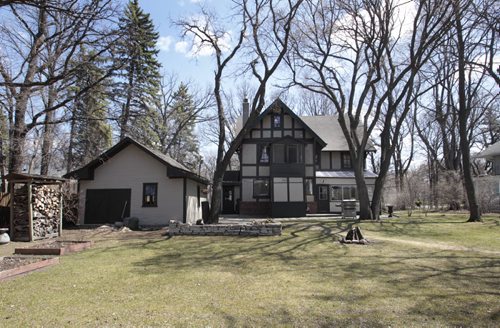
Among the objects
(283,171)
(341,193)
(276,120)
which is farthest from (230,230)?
(341,193)

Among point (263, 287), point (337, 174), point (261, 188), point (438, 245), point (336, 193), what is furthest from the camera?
point (337, 174)

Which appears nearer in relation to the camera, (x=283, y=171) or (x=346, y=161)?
(x=283, y=171)

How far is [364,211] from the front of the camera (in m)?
19.8

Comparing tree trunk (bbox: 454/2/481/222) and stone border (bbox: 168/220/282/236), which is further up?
tree trunk (bbox: 454/2/481/222)

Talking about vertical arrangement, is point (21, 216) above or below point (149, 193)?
below

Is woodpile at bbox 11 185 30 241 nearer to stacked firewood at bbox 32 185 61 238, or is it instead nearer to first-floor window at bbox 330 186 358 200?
stacked firewood at bbox 32 185 61 238

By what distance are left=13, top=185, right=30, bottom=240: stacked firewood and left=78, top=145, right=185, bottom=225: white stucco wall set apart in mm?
4927

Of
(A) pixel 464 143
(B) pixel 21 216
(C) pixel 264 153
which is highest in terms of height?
(C) pixel 264 153

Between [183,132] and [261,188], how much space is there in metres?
17.9

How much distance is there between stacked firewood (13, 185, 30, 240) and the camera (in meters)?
13.3

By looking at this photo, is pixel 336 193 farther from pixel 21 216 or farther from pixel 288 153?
pixel 21 216

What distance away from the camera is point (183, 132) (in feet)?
142

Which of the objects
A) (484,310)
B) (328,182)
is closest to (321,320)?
(484,310)

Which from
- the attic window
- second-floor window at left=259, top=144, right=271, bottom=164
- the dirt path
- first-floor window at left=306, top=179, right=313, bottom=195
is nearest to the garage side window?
the dirt path
